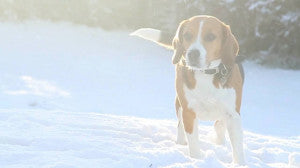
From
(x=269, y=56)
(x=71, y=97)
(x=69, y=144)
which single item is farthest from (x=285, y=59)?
(x=69, y=144)

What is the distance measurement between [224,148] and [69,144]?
157 cm

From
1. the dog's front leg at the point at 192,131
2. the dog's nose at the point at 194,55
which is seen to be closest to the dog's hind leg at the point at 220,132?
the dog's front leg at the point at 192,131

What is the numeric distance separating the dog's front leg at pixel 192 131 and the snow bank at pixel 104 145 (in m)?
0.10

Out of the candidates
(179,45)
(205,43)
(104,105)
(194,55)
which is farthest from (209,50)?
(104,105)

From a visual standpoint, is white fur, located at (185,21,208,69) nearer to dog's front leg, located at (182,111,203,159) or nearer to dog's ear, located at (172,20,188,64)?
dog's ear, located at (172,20,188,64)

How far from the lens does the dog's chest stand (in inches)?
153

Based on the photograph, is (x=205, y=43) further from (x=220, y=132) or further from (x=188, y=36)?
(x=220, y=132)

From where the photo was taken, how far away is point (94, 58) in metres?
12.0

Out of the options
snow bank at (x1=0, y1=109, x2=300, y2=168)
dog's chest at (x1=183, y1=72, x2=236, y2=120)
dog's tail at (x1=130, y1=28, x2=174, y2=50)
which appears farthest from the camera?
dog's tail at (x1=130, y1=28, x2=174, y2=50)

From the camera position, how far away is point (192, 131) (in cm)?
409

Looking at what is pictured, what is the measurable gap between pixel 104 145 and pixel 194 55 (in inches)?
44.5

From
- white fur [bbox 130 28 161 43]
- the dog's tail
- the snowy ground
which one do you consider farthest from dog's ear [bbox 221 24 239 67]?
white fur [bbox 130 28 161 43]

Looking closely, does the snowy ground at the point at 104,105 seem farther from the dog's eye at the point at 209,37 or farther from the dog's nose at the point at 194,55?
the dog's eye at the point at 209,37

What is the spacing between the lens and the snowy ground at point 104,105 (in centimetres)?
379
